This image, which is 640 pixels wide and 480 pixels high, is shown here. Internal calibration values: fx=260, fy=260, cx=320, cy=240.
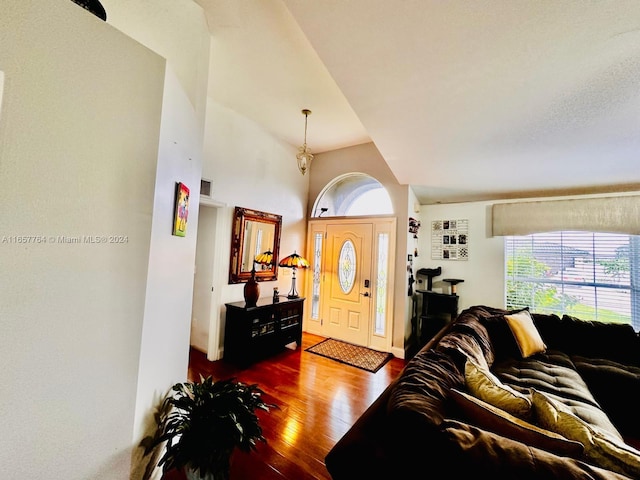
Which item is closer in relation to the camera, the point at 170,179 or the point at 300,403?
the point at 170,179

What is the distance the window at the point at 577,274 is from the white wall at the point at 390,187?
1.52 meters

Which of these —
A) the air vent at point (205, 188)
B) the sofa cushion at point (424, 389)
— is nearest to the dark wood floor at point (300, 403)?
the sofa cushion at point (424, 389)

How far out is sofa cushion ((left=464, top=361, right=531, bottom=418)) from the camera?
1.16 m

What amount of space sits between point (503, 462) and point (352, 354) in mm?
2987

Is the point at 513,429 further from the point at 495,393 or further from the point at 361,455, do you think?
the point at 361,455

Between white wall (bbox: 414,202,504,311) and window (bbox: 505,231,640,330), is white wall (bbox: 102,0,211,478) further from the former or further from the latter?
window (bbox: 505,231,640,330)

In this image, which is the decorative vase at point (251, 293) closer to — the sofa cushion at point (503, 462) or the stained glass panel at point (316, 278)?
the stained glass panel at point (316, 278)

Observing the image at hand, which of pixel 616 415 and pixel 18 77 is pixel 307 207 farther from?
pixel 616 415

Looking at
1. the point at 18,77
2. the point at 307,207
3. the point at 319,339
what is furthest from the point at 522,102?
the point at 319,339

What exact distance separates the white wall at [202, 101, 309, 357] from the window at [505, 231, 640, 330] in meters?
3.31

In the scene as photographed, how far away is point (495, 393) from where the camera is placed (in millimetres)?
1226

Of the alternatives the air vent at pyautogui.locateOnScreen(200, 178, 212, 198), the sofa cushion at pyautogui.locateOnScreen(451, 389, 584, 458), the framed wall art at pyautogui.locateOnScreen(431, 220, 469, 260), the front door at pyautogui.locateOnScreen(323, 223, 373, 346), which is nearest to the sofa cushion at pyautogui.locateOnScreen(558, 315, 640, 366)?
the framed wall art at pyautogui.locateOnScreen(431, 220, 469, 260)

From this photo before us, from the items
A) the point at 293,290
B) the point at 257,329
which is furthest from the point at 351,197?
the point at 257,329

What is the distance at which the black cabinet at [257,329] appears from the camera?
3059mm
